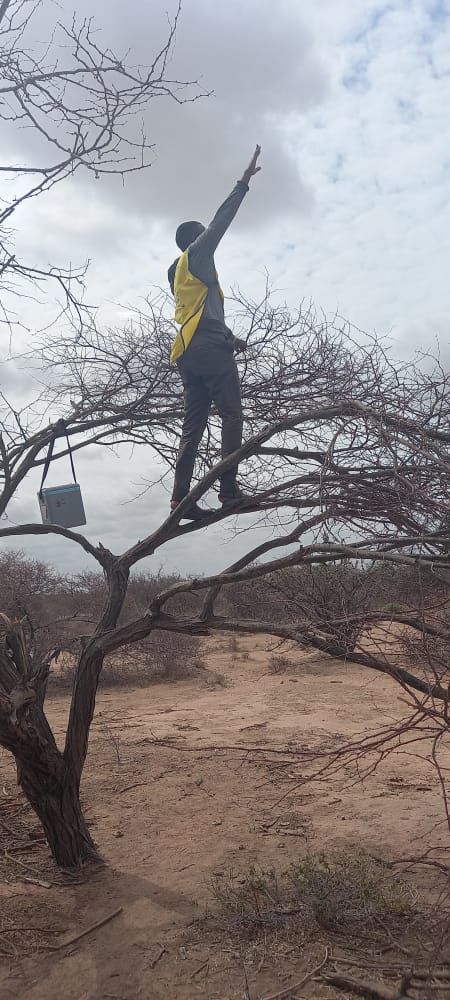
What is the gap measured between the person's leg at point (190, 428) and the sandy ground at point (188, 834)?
1384 mm

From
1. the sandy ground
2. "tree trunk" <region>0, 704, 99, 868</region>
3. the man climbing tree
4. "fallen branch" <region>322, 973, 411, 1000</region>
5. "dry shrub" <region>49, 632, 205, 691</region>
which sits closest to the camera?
"fallen branch" <region>322, 973, 411, 1000</region>

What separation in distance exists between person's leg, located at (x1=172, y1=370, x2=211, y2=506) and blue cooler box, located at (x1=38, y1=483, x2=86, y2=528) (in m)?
0.71

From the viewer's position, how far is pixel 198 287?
13.1 ft

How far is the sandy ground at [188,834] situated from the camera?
11.6ft

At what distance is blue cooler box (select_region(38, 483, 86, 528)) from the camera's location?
4.47 m

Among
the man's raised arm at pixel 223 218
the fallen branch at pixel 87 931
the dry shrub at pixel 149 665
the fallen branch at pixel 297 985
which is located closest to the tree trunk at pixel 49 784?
the fallen branch at pixel 87 931

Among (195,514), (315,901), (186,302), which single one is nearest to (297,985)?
(315,901)

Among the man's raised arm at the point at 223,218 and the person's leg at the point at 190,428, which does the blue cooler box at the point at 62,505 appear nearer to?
the person's leg at the point at 190,428

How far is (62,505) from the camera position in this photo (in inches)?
177

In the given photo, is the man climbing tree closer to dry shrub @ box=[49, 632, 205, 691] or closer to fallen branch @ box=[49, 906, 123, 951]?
fallen branch @ box=[49, 906, 123, 951]

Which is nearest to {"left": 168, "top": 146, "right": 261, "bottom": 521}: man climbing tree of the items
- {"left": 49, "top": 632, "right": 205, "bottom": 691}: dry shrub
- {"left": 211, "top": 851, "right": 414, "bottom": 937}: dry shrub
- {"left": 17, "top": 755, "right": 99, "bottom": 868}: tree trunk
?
{"left": 17, "top": 755, "right": 99, "bottom": 868}: tree trunk

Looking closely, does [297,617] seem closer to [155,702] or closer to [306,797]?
[306,797]

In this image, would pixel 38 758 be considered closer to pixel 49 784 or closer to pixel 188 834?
pixel 49 784

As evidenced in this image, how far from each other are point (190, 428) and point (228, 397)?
0.32 m
